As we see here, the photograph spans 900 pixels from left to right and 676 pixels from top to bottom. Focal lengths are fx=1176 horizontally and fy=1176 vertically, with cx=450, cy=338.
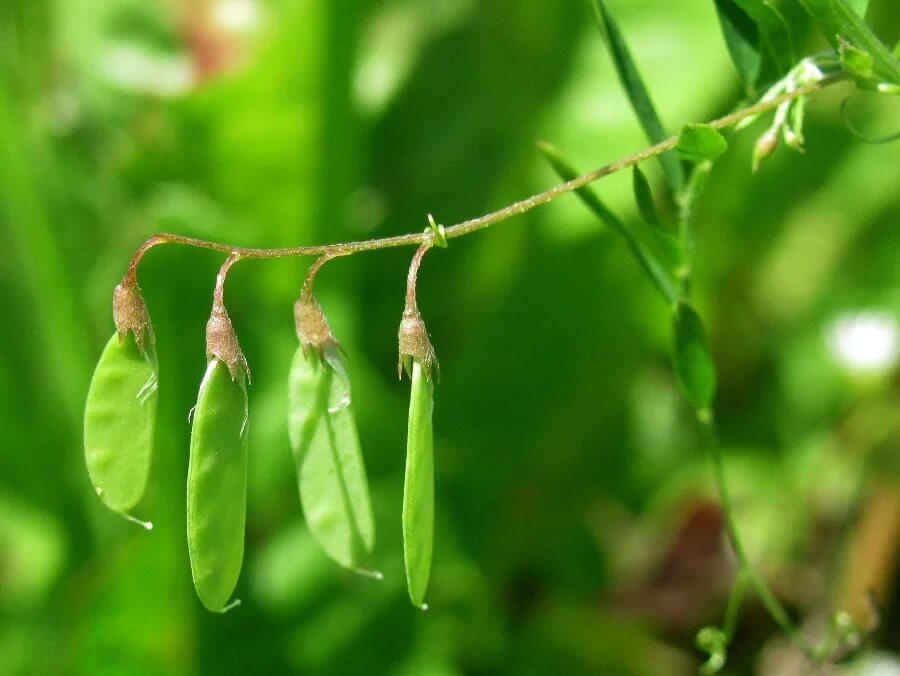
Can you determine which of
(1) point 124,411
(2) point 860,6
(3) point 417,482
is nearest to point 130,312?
(1) point 124,411

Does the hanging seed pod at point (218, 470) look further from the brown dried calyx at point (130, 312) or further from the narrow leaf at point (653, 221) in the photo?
the narrow leaf at point (653, 221)

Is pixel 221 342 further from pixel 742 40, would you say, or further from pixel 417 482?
pixel 742 40

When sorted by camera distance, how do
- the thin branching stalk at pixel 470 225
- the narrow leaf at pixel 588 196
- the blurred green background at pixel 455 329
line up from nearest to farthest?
the thin branching stalk at pixel 470 225 < the narrow leaf at pixel 588 196 < the blurred green background at pixel 455 329

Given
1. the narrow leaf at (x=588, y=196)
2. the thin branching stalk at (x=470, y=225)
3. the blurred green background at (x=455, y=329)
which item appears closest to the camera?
the thin branching stalk at (x=470, y=225)

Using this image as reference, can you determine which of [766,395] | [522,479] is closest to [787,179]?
[766,395]

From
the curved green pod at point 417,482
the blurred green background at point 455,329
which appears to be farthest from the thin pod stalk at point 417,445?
the blurred green background at point 455,329

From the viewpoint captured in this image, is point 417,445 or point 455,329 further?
point 455,329

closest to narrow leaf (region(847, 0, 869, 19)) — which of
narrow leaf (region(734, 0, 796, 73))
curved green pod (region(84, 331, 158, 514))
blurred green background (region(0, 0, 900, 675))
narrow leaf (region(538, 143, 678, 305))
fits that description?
narrow leaf (region(734, 0, 796, 73))
